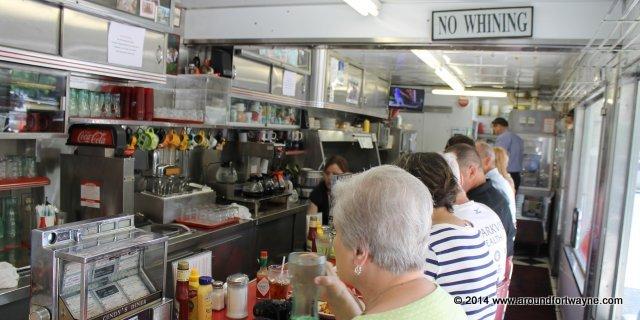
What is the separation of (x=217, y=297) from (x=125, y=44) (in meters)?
2.25

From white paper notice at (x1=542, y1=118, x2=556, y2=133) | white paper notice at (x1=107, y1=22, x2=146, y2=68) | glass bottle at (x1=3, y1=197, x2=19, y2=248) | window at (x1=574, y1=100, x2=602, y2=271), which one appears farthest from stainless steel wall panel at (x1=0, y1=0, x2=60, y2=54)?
white paper notice at (x1=542, y1=118, x2=556, y2=133)

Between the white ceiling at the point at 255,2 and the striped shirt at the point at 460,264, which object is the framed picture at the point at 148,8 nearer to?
the white ceiling at the point at 255,2

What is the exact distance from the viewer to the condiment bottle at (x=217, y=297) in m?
2.24

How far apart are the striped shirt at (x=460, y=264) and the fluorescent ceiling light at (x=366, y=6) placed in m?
2.04

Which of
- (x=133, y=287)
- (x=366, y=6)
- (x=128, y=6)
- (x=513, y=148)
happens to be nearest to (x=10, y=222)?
(x=128, y=6)

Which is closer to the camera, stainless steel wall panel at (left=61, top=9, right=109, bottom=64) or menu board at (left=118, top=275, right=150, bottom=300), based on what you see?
menu board at (left=118, top=275, right=150, bottom=300)

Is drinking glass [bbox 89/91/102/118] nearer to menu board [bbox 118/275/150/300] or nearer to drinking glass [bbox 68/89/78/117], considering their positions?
drinking glass [bbox 68/89/78/117]

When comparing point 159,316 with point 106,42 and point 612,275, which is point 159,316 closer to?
point 106,42

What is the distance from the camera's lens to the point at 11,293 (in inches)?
108

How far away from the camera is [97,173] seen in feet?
11.9

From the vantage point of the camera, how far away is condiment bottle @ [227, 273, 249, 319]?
2178mm

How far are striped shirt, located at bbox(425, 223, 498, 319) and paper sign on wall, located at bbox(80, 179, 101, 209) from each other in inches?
103

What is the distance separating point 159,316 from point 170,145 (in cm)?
257

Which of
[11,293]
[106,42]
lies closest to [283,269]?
[11,293]
